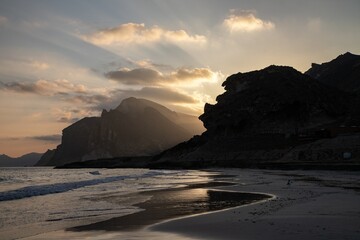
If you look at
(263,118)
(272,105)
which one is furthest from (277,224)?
(272,105)

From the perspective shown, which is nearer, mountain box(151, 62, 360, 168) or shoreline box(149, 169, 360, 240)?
shoreline box(149, 169, 360, 240)

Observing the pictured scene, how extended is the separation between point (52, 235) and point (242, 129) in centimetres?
13743

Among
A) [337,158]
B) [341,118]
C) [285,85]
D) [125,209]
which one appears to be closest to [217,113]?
[285,85]

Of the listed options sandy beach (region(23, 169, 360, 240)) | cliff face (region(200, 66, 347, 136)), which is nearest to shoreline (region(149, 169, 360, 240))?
sandy beach (region(23, 169, 360, 240))

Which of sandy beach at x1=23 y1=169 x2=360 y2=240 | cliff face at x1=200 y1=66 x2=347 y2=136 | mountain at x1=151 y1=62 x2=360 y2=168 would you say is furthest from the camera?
cliff face at x1=200 y1=66 x2=347 y2=136

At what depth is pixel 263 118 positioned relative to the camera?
145875 millimetres

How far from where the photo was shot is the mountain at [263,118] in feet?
381

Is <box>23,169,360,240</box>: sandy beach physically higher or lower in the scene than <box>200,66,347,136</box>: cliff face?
lower

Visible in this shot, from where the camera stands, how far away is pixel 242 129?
14675cm

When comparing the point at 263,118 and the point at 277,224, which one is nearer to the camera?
the point at 277,224

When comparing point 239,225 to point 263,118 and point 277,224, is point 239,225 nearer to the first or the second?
point 277,224

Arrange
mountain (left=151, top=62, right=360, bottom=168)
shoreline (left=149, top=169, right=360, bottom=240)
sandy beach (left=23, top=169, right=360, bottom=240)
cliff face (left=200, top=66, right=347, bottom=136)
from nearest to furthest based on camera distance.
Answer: shoreline (left=149, top=169, right=360, bottom=240) → sandy beach (left=23, top=169, right=360, bottom=240) → mountain (left=151, top=62, right=360, bottom=168) → cliff face (left=200, top=66, right=347, bottom=136)

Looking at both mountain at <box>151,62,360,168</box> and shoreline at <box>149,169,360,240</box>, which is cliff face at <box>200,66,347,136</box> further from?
shoreline at <box>149,169,360,240</box>

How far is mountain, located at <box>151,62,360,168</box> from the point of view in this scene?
381 ft
